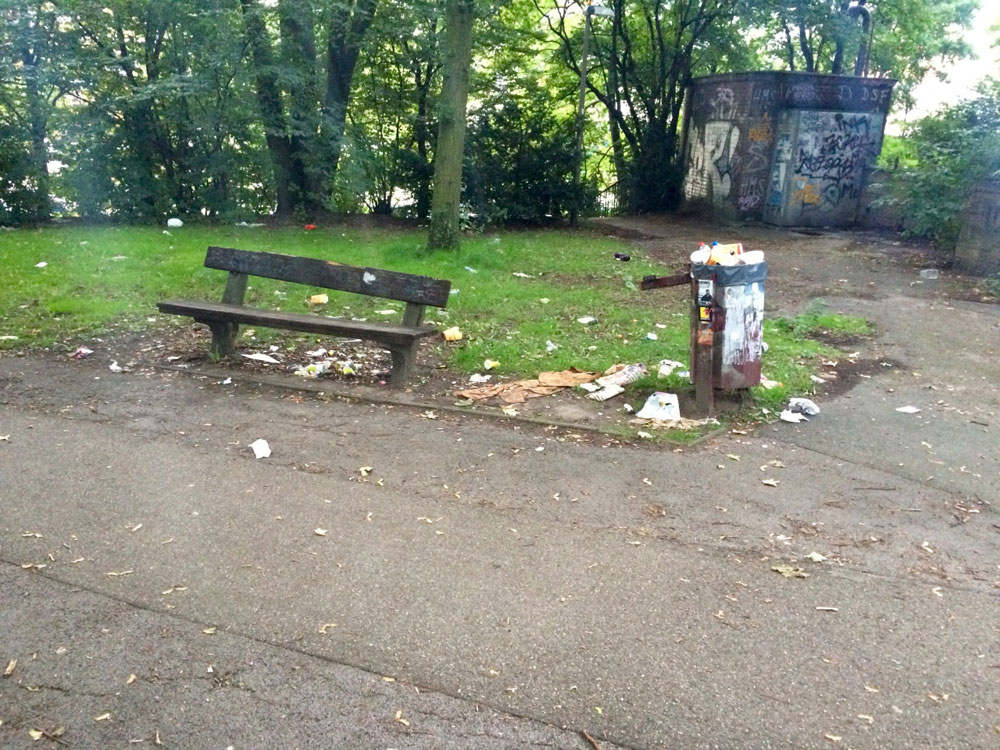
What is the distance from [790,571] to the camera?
3889 mm

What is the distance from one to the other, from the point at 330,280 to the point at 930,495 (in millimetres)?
4417

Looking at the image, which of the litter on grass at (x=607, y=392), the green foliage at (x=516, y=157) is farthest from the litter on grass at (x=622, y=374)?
the green foliage at (x=516, y=157)

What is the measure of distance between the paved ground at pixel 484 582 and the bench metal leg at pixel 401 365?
1.73 ft

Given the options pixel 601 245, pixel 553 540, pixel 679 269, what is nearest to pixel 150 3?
pixel 601 245

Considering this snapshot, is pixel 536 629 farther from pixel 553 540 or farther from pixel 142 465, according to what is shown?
pixel 142 465

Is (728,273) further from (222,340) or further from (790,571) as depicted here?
(222,340)

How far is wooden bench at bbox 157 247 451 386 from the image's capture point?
650 centimetres

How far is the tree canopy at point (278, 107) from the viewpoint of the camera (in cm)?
1484

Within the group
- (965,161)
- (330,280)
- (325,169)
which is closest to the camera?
(330,280)

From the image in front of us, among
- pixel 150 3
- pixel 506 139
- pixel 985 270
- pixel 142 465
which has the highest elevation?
pixel 150 3

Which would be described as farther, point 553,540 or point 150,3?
point 150,3

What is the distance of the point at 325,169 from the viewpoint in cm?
1639

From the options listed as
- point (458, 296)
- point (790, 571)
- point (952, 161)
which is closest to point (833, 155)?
point (952, 161)

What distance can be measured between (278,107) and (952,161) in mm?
10824
